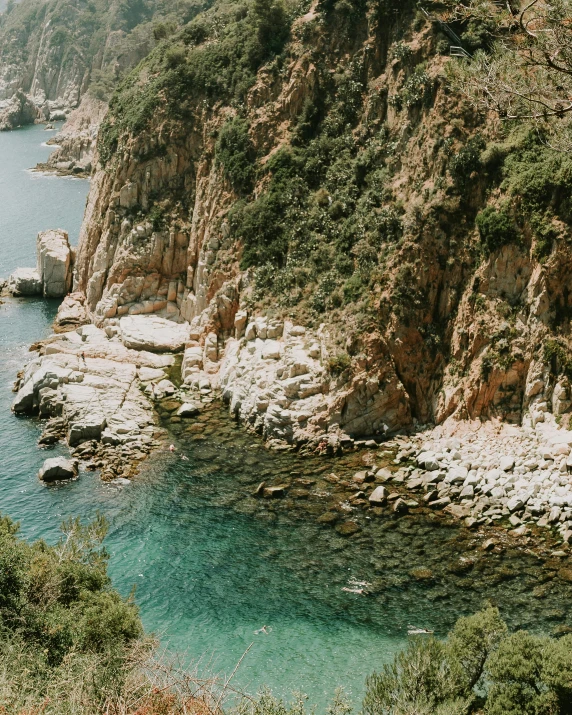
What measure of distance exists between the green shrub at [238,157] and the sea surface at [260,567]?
1923cm

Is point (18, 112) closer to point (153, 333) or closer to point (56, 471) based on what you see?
point (153, 333)

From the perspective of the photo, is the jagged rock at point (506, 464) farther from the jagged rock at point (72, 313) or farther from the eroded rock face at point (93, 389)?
the jagged rock at point (72, 313)

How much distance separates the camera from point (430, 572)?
33250 mm

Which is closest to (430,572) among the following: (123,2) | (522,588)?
(522,588)

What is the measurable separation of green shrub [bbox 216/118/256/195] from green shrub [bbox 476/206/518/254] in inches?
772

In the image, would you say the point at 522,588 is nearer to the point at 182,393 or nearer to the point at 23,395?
the point at 182,393

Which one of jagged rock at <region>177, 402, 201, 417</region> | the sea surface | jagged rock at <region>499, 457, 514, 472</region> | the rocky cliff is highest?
the rocky cliff

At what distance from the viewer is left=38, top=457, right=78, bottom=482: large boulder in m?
42.1

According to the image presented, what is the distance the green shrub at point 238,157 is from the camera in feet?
185

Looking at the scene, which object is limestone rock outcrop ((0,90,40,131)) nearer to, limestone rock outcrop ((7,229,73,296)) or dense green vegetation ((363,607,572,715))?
limestone rock outcrop ((7,229,73,296))

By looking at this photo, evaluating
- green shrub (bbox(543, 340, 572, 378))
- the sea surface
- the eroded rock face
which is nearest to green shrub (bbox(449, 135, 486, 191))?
green shrub (bbox(543, 340, 572, 378))

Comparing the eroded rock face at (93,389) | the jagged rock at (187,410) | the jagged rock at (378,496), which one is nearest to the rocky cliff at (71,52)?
the eroded rock face at (93,389)

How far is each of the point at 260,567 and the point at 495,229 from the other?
2277 cm

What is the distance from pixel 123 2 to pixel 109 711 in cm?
18415
